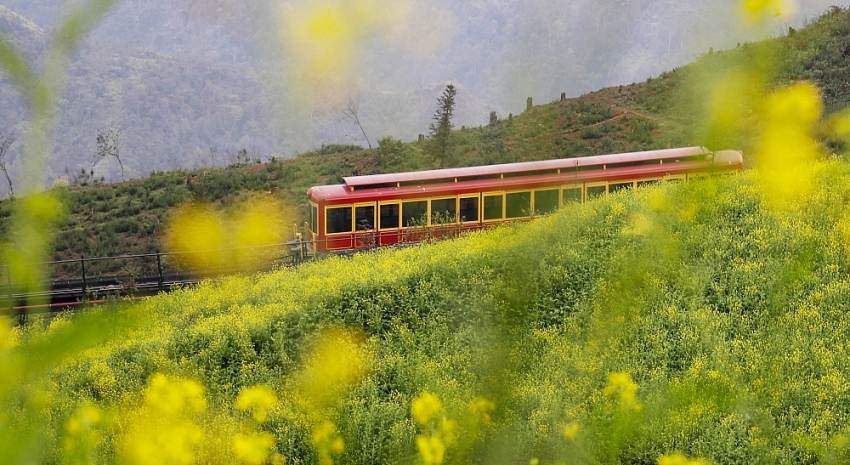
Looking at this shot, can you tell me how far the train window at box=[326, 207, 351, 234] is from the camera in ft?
36.4

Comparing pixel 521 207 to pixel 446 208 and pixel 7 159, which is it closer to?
pixel 7 159

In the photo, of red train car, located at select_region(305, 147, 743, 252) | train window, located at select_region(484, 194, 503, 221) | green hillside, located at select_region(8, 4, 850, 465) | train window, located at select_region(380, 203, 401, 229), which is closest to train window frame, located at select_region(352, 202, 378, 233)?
red train car, located at select_region(305, 147, 743, 252)

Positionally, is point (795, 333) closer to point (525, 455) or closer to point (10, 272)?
point (525, 455)

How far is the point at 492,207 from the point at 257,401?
618 cm

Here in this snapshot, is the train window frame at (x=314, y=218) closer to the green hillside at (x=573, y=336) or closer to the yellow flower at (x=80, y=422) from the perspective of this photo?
the green hillside at (x=573, y=336)

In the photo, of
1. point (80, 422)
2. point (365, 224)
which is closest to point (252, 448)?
point (80, 422)

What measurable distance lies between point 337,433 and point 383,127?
4.09 metres

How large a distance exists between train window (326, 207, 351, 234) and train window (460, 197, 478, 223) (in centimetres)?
180

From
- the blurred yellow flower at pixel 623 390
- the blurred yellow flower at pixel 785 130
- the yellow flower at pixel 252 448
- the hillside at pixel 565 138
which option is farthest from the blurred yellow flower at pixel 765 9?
the yellow flower at pixel 252 448

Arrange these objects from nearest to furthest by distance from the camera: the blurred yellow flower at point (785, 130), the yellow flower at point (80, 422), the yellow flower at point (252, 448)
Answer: the blurred yellow flower at point (785, 130) < the yellow flower at point (80, 422) < the yellow flower at point (252, 448)

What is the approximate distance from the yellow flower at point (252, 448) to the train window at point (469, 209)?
6.81 meters

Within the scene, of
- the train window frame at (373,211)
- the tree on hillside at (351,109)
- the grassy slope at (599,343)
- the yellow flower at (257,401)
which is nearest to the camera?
the tree on hillside at (351,109)

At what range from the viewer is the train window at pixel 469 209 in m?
11.1

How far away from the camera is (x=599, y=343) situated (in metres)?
3.59
